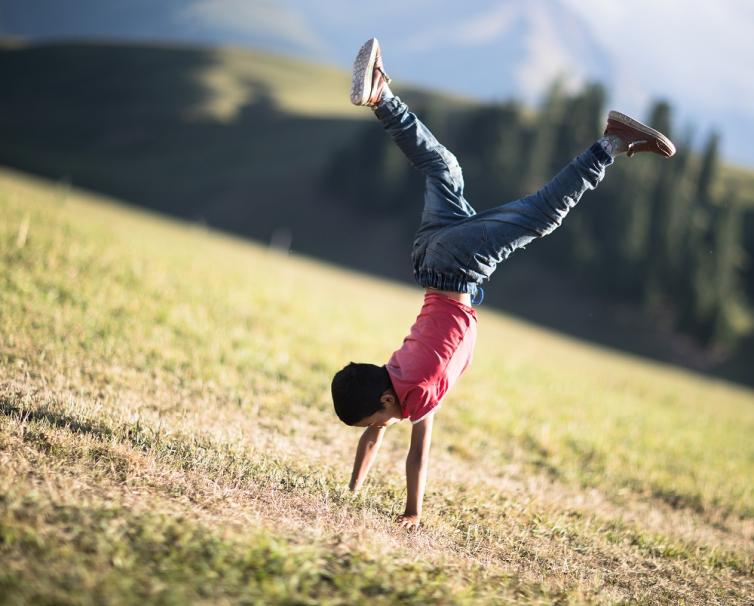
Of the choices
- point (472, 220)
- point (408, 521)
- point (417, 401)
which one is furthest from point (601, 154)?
point (408, 521)

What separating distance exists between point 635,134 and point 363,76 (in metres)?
2.11

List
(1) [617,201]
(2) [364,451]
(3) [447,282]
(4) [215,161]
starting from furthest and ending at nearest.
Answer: (4) [215,161], (1) [617,201], (2) [364,451], (3) [447,282]

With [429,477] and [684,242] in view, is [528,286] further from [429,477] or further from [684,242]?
[429,477]

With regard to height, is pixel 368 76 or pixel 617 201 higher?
pixel 617 201

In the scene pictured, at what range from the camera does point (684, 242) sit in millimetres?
55125

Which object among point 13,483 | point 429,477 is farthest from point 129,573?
point 429,477

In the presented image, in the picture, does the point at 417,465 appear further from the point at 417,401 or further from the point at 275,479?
the point at 275,479

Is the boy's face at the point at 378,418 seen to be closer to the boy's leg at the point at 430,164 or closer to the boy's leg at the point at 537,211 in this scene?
the boy's leg at the point at 537,211

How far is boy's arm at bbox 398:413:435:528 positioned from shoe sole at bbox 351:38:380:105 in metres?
2.43

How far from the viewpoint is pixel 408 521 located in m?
4.90

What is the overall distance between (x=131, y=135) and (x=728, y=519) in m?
99.9

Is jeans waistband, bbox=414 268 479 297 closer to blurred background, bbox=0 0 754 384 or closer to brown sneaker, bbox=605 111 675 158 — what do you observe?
brown sneaker, bbox=605 111 675 158

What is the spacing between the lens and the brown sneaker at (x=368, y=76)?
5.20 m

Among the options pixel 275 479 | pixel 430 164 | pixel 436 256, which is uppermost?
pixel 430 164
